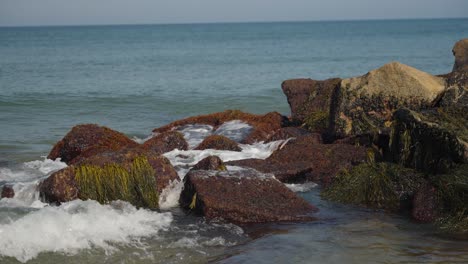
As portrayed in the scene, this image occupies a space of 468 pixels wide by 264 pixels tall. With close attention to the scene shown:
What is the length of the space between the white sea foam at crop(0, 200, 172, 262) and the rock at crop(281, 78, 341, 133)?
5.49 meters

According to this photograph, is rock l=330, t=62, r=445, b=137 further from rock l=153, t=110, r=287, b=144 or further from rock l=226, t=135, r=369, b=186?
rock l=153, t=110, r=287, b=144

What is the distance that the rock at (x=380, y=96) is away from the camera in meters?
11.2

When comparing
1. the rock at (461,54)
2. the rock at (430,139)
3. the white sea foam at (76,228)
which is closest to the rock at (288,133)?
the rock at (430,139)

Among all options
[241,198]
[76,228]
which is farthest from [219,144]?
[76,228]

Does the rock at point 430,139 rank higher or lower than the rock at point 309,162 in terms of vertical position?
higher

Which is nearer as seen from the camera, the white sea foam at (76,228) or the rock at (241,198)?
the white sea foam at (76,228)

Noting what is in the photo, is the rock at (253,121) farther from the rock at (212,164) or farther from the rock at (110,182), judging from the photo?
the rock at (110,182)

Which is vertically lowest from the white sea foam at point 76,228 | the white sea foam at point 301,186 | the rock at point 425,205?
the white sea foam at point 76,228

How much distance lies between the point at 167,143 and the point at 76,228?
4.78m

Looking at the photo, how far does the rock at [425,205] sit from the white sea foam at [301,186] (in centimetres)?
183

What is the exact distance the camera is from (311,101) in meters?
14.2

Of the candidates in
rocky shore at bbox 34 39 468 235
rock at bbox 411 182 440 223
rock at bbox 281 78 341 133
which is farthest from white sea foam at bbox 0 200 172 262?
rock at bbox 281 78 341 133

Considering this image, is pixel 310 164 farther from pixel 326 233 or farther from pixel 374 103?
pixel 326 233

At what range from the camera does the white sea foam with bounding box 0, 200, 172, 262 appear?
747 centimetres
